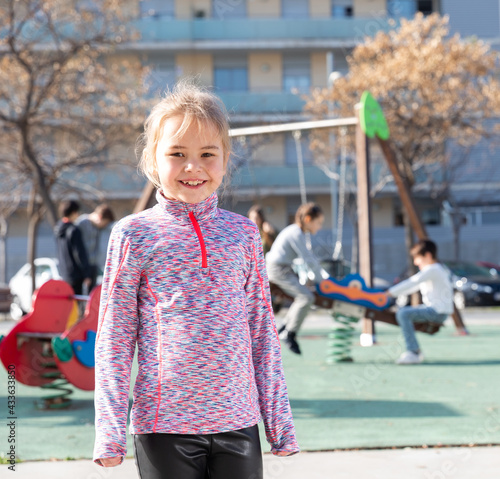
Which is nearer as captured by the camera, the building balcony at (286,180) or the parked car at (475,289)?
the parked car at (475,289)

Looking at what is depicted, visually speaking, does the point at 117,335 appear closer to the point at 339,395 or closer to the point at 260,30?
the point at 339,395

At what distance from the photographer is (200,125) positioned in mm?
2189

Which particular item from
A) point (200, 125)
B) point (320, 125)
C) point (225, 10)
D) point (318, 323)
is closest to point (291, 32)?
point (225, 10)

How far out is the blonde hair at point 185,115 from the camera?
2195mm

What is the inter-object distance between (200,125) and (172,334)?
52 centimetres

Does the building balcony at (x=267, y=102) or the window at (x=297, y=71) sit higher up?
the window at (x=297, y=71)

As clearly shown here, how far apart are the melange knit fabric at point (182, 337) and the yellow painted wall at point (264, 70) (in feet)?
111

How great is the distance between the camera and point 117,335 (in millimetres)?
2152

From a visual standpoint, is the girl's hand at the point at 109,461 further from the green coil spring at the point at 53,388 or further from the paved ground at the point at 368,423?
the green coil spring at the point at 53,388

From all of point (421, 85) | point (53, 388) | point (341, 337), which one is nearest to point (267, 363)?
point (53, 388)

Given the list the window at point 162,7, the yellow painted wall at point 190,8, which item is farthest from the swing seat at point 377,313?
the yellow painted wall at point 190,8

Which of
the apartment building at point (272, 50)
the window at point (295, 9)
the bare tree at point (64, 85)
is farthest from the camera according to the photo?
the window at point (295, 9)

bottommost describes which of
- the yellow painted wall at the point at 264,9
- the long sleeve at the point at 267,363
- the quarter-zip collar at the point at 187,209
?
the long sleeve at the point at 267,363

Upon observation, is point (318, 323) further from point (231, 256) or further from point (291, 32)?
point (291, 32)
